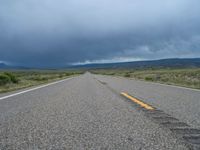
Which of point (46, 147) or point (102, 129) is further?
point (102, 129)

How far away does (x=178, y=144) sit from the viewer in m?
2.64

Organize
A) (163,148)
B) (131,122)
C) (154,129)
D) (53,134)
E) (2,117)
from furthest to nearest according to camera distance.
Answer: (2,117)
(131,122)
(154,129)
(53,134)
(163,148)

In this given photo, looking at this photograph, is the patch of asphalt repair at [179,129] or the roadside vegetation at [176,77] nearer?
the patch of asphalt repair at [179,129]

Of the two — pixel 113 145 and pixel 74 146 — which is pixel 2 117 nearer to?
pixel 74 146

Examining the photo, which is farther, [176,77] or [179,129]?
[176,77]

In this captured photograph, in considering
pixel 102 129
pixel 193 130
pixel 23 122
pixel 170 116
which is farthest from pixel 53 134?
pixel 170 116

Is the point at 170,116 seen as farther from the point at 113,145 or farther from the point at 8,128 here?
the point at 8,128

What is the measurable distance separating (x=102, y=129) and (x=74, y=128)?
47 cm

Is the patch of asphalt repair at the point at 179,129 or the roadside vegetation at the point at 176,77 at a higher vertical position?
the patch of asphalt repair at the point at 179,129

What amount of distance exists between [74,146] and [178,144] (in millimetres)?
1326

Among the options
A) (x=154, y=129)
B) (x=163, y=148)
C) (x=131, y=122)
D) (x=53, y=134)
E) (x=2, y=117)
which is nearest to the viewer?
(x=163, y=148)

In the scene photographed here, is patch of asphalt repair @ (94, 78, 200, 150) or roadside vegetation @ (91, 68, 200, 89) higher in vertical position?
patch of asphalt repair @ (94, 78, 200, 150)

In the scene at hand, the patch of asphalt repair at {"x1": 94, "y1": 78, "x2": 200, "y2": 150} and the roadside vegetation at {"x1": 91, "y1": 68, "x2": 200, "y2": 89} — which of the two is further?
the roadside vegetation at {"x1": 91, "y1": 68, "x2": 200, "y2": 89}

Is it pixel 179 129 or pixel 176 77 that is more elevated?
pixel 179 129
